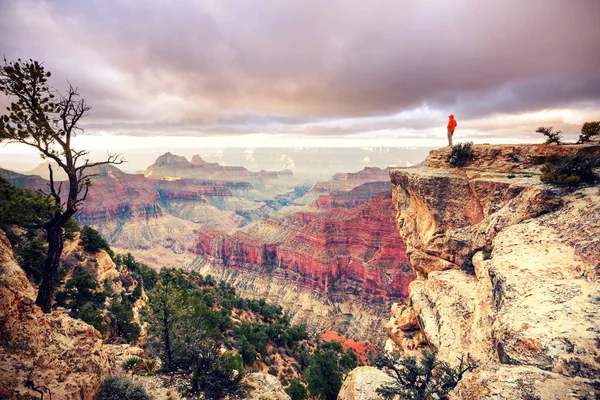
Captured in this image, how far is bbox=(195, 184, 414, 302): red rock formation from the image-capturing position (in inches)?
2653

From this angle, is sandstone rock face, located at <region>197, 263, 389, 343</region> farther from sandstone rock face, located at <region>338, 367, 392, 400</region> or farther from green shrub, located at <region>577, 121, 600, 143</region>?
green shrub, located at <region>577, 121, 600, 143</region>

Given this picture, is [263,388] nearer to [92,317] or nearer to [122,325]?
[92,317]

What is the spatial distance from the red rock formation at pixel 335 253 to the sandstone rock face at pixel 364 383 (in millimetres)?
49457

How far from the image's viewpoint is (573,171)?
46.8ft

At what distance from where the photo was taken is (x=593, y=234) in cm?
1077

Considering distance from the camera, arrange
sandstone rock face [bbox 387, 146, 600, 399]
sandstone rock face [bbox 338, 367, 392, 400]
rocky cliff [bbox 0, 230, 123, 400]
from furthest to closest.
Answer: sandstone rock face [bbox 338, 367, 392, 400] → rocky cliff [bbox 0, 230, 123, 400] → sandstone rock face [bbox 387, 146, 600, 399]

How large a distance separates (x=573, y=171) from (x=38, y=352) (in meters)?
25.6

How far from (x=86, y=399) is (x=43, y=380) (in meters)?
1.66

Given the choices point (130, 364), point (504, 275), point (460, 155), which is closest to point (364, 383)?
point (504, 275)

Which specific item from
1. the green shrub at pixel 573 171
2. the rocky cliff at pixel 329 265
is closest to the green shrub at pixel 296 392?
the green shrub at pixel 573 171

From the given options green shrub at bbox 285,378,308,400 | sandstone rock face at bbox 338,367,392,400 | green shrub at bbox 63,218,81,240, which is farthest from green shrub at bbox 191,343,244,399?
green shrub at bbox 63,218,81,240

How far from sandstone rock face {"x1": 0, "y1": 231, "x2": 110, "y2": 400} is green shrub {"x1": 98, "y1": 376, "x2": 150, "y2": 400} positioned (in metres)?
0.34

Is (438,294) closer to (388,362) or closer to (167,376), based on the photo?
(388,362)

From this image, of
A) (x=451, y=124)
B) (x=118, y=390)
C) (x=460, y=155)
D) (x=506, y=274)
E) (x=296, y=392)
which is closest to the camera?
(x=118, y=390)
